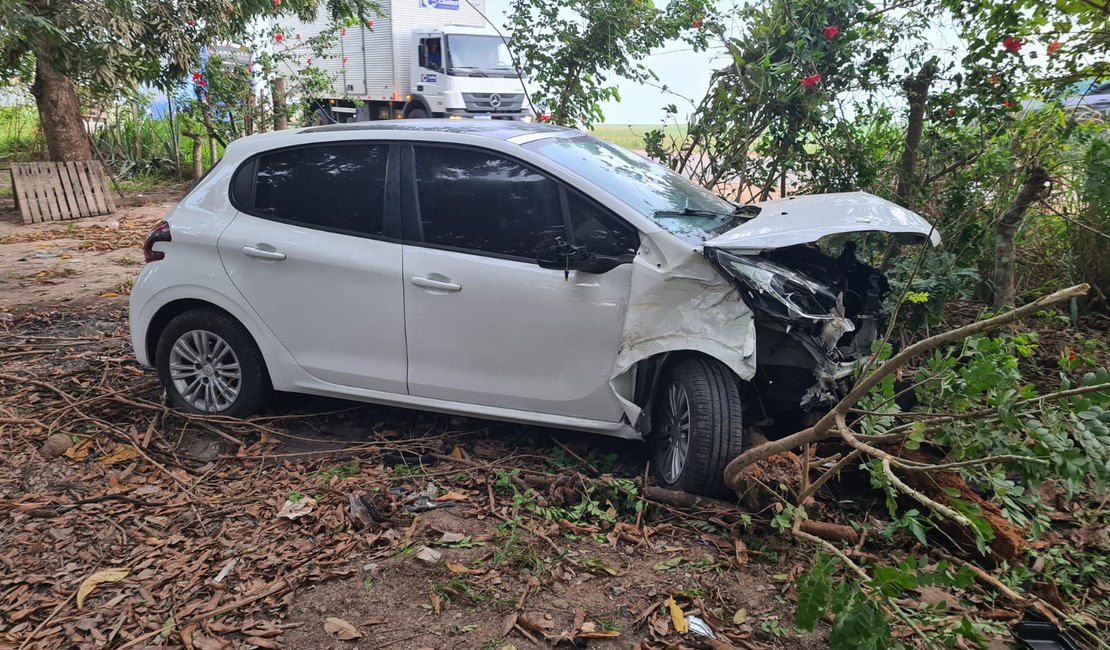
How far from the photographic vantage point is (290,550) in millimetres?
3730

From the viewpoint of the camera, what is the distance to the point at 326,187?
4758mm

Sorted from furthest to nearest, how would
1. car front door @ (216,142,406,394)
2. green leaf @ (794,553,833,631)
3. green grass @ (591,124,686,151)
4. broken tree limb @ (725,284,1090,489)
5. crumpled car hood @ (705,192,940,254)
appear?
green grass @ (591,124,686,151) < car front door @ (216,142,406,394) < crumpled car hood @ (705,192,940,254) < green leaf @ (794,553,833,631) < broken tree limb @ (725,284,1090,489)

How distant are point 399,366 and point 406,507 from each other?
0.86 meters

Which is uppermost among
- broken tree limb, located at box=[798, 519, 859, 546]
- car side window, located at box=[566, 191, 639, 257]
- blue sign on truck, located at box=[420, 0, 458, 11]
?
blue sign on truck, located at box=[420, 0, 458, 11]

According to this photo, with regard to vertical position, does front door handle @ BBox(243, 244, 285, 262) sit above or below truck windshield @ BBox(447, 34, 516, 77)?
below

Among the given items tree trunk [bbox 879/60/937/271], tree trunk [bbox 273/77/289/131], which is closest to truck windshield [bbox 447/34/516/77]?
tree trunk [bbox 273/77/289/131]

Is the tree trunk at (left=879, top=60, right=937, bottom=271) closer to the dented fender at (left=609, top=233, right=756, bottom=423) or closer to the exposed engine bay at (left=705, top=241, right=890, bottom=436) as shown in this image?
the exposed engine bay at (left=705, top=241, right=890, bottom=436)

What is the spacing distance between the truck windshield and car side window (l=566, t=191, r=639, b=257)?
16.4 meters

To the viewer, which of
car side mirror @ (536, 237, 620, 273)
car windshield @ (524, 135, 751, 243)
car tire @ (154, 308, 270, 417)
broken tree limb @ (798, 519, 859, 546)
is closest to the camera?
A: broken tree limb @ (798, 519, 859, 546)

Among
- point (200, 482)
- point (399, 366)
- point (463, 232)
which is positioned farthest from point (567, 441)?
point (200, 482)

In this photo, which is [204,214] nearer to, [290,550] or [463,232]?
[463,232]

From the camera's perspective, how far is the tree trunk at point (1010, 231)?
17.2 ft

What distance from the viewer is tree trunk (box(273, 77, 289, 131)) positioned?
51.6 ft

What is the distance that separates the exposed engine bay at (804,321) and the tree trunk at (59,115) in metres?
12.3
